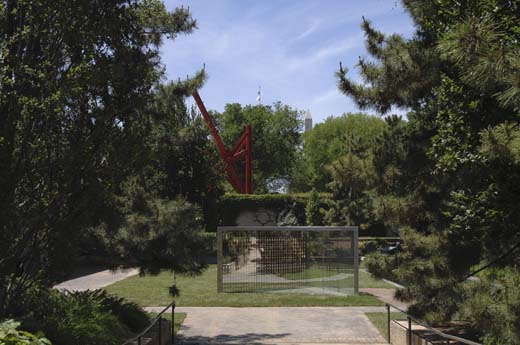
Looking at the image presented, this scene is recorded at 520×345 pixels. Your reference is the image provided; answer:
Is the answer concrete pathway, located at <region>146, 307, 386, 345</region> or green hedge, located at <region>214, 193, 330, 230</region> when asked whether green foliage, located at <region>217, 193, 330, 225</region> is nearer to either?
green hedge, located at <region>214, 193, 330, 230</region>

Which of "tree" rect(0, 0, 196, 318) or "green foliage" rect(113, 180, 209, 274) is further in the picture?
"green foliage" rect(113, 180, 209, 274)

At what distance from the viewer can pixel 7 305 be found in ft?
23.2

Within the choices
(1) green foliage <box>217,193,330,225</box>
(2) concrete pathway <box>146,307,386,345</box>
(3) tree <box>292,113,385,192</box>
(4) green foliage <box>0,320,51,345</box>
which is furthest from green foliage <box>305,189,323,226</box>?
(4) green foliage <box>0,320,51,345</box>

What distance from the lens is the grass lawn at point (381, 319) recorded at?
11233 millimetres

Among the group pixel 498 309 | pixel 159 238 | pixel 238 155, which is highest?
pixel 238 155

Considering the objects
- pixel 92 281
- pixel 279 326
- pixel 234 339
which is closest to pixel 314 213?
pixel 92 281

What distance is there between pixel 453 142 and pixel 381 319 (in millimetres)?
6993

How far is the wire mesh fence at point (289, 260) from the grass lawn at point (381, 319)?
432 cm

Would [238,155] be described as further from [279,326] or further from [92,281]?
[279,326]

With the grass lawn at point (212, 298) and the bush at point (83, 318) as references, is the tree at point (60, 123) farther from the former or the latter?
the grass lawn at point (212, 298)

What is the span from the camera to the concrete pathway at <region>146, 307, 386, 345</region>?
1047 cm

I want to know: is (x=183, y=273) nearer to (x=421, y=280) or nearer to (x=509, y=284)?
(x=421, y=280)

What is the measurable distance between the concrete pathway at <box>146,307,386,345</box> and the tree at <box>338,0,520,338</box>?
1937 mm

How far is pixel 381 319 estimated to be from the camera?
12562 mm
